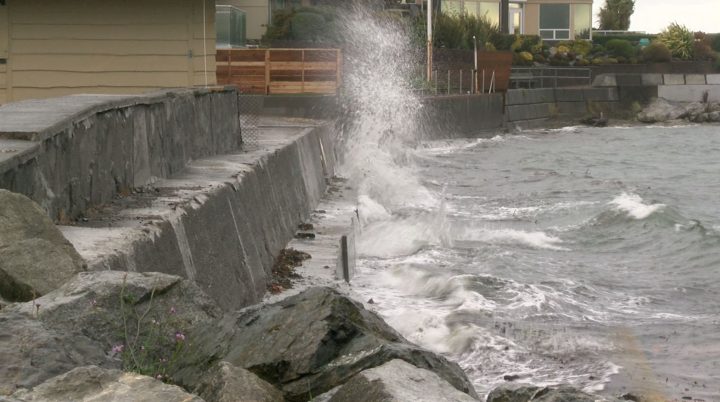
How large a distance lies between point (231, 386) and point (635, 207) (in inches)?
656

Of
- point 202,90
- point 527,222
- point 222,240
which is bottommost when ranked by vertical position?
point 527,222

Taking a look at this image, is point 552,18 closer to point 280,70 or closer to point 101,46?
point 280,70

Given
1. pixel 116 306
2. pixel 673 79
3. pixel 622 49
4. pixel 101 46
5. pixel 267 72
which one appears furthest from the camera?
pixel 622 49

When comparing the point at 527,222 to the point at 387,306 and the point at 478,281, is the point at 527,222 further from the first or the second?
the point at 387,306

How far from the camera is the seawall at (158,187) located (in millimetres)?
7004

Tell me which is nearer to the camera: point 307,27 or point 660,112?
point 307,27

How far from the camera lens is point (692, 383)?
9.30 m

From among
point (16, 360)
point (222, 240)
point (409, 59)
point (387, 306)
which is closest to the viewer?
point (16, 360)

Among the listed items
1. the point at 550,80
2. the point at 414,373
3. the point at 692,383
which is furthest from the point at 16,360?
the point at 550,80

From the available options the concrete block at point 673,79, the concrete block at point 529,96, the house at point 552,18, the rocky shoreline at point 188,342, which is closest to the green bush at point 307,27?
the concrete block at point 529,96

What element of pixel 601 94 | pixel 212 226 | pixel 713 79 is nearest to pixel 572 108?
pixel 601 94

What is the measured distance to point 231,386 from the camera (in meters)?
4.53

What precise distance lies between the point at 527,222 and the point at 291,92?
985cm

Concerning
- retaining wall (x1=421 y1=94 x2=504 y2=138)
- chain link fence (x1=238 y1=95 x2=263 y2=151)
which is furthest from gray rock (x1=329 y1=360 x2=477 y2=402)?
retaining wall (x1=421 y1=94 x2=504 y2=138)
